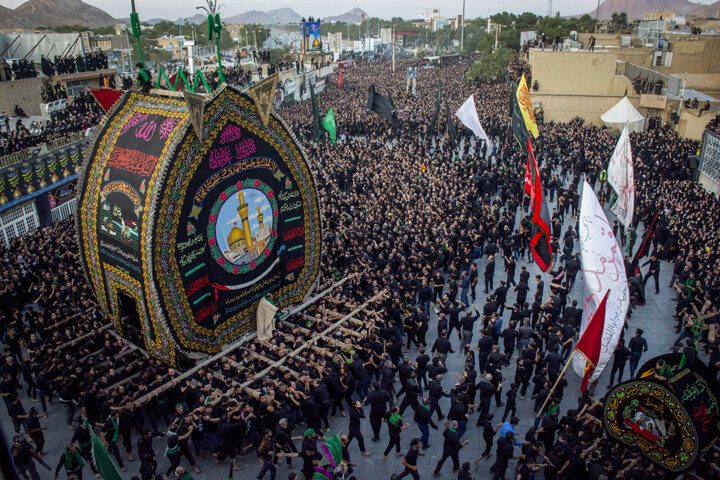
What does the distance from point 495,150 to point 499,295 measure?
59.8ft

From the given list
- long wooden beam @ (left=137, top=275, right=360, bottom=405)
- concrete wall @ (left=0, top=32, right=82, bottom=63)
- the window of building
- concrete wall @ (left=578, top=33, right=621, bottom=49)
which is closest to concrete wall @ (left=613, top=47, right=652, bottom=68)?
concrete wall @ (left=578, top=33, right=621, bottom=49)

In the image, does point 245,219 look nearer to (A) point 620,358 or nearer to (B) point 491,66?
(A) point 620,358

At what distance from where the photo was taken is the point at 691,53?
127ft

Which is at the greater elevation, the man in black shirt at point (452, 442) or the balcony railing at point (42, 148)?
the balcony railing at point (42, 148)

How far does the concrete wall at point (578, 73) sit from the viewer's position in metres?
38.0

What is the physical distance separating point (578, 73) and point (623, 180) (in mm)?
26071

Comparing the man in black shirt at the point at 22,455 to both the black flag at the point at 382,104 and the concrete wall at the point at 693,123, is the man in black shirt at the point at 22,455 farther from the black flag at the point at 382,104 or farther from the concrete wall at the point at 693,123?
the concrete wall at the point at 693,123

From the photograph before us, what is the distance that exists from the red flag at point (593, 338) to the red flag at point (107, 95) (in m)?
11.9

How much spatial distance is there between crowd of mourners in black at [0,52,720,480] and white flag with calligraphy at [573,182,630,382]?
802mm

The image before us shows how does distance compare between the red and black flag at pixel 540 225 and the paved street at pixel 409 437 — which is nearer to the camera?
the paved street at pixel 409 437

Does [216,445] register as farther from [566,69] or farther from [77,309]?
[566,69]

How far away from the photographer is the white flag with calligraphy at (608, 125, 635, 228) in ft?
51.0

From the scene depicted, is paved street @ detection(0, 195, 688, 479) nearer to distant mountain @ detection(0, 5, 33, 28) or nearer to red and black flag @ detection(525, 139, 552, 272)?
red and black flag @ detection(525, 139, 552, 272)

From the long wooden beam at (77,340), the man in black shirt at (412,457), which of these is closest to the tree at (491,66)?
the long wooden beam at (77,340)
